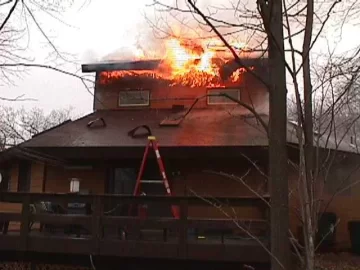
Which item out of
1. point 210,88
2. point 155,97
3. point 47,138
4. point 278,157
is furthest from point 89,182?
point 278,157

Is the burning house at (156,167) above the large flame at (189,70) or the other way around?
the other way around

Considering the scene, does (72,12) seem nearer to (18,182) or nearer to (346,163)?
(18,182)

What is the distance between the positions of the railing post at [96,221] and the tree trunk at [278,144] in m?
4.67

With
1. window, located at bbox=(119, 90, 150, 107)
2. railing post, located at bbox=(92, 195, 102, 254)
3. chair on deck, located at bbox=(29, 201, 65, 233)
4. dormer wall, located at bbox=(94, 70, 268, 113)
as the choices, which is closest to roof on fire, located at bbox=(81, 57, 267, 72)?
dormer wall, located at bbox=(94, 70, 268, 113)

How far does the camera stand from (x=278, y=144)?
364 cm

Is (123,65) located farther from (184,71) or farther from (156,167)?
(156,167)

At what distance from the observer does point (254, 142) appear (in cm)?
909

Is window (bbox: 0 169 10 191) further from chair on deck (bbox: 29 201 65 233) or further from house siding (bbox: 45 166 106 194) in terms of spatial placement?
chair on deck (bbox: 29 201 65 233)

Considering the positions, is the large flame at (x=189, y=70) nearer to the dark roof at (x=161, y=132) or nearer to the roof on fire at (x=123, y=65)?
the roof on fire at (x=123, y=65)

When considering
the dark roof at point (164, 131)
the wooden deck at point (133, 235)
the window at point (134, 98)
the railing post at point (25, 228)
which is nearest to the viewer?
the wooden deck at point (133, 235)

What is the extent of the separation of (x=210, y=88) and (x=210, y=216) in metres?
3.52

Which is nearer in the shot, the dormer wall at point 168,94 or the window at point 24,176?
the dormer wall at point 168,94

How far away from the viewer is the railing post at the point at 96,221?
302 inches

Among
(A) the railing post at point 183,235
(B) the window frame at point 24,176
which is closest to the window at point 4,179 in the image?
(B) the window frame at point 24,176
